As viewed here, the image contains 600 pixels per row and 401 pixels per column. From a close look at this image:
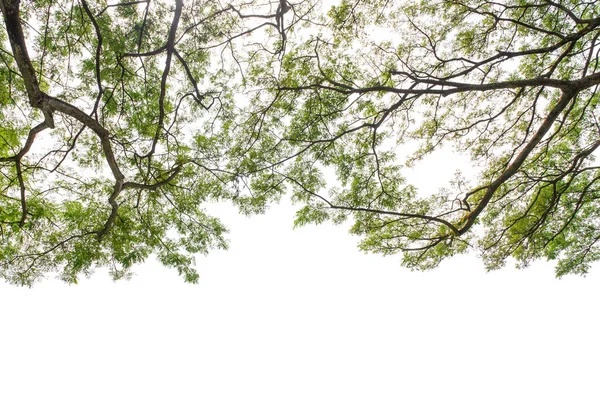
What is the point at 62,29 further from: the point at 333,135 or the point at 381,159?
the point at 381,159

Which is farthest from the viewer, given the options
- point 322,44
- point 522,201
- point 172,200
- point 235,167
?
point 172,200

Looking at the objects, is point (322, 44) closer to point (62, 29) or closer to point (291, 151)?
point (291, 151)

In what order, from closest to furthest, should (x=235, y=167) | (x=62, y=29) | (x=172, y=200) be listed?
(x=62, y=29), (x=235, y=167), (x=172, y=200)

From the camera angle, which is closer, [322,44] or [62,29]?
[62,29]

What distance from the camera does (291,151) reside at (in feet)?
14.5

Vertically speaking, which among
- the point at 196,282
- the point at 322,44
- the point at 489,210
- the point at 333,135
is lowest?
the point at 196,282

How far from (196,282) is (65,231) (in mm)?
2522

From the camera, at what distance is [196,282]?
5188mm

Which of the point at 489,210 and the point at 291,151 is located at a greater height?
the point at 291,151

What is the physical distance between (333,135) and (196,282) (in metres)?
3.77

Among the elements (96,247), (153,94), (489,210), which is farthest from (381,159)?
(96,247)

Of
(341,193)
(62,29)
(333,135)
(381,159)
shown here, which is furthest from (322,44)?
(62,29)

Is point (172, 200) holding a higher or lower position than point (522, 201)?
higher

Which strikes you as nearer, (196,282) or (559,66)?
(559,66)
